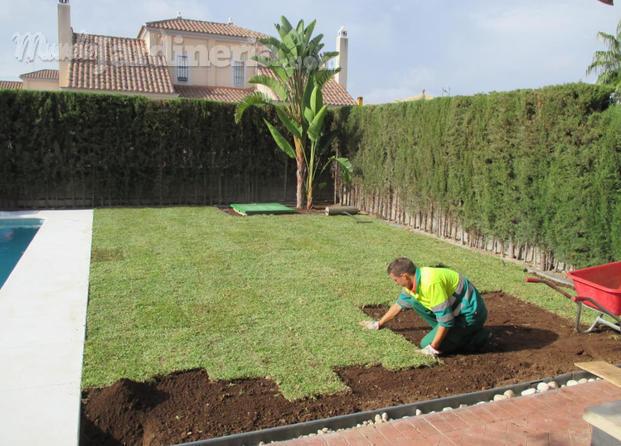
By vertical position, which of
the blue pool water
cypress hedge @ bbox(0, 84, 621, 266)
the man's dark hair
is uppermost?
cypress hedge @ bbox(0, 84, 621, 266)

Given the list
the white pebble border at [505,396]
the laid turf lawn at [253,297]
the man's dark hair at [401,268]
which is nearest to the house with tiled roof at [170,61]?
the laid turf lawn at [253,297]

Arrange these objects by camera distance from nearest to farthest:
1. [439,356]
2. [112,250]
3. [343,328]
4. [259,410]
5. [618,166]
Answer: [259,410] < [439,356] < [343,328] < [618,166] < [112,250]

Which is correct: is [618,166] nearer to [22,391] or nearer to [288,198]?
[22,391]

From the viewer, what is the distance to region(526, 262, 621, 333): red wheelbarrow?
524 cm

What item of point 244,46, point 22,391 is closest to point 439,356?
point 22,391

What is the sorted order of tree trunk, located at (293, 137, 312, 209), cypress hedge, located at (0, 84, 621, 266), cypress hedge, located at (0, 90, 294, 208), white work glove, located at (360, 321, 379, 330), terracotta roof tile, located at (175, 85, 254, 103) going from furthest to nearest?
terracotta roof tile, located at (175, 85, 254, 103) → tree trunk, located at (293, 137, 312, 209) → cypress hedge, located at (0, 90, 294, 208) → cypress hedge, located at (0, 84, 621, 266) → white work glove, located at (360, 321, 379, 330)

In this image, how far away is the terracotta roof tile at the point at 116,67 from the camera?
2512 centimetres

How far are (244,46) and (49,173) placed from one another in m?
18.5

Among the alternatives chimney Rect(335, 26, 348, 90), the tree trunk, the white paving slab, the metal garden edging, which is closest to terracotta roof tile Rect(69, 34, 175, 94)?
chimney Rect(335, 26, 348, 90)

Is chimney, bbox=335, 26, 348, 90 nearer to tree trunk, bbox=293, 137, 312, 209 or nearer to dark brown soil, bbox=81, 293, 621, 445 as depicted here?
tree trunk, bbox=293, 137, 312, 209

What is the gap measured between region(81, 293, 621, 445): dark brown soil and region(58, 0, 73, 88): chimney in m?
26.0

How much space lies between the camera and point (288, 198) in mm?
18406

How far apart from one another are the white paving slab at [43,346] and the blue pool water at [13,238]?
1169 millimetres

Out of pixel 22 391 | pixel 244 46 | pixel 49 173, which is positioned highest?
pixel 244 46
